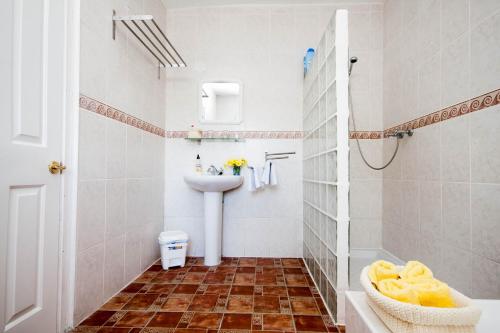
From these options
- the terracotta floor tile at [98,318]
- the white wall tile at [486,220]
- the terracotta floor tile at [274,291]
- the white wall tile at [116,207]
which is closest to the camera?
the white wall tile at [486,220]

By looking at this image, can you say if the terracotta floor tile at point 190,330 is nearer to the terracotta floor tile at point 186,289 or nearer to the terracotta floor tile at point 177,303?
the terracotta floor tile at point 177,303

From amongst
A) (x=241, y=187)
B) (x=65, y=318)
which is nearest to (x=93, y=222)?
(x=65, y=318)

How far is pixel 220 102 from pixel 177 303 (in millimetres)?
1820

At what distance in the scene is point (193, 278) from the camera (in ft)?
6.73

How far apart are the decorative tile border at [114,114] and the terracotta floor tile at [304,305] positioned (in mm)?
1742

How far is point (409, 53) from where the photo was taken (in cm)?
201

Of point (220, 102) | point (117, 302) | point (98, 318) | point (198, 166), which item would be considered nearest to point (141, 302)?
point (117, 302)

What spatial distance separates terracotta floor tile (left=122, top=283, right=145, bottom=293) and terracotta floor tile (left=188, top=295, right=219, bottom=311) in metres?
0.47

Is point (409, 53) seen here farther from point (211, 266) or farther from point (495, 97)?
point (211, 266)

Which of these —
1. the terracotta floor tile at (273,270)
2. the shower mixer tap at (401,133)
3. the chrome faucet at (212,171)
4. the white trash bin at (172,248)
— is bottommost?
the terracotta floor tile at (273,270)

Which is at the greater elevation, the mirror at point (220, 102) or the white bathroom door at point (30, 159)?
the mirror at point (220, 102)

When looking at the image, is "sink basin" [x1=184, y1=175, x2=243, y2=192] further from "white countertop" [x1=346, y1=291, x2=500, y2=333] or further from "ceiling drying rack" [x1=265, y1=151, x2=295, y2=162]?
"white countertop" [x1=346, y1=291, x2=500, y2=333]

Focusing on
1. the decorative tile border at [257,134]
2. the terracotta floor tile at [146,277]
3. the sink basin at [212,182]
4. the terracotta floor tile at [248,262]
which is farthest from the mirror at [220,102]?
the terracotta floor tile at [146,277]

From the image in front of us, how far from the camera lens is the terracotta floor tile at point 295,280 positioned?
6.39 ft
